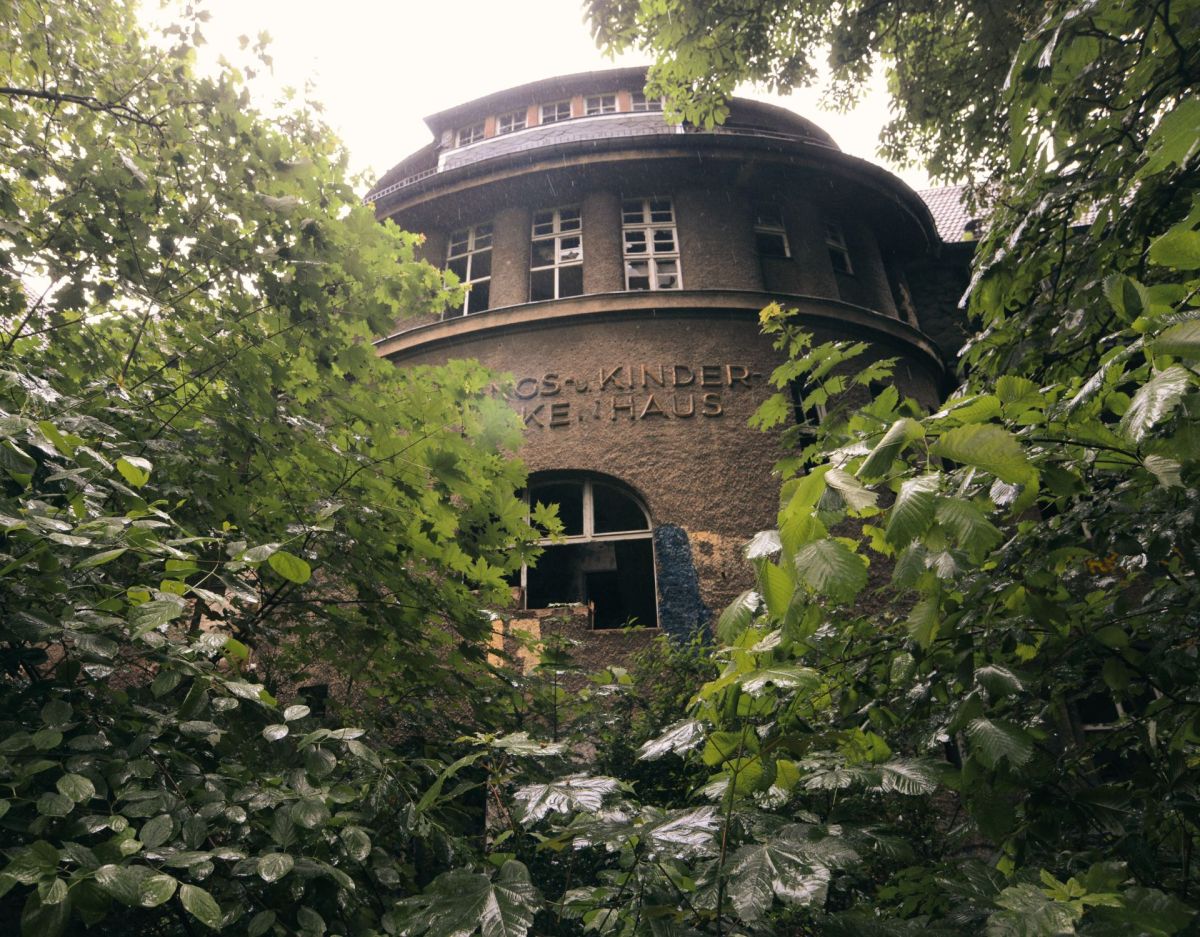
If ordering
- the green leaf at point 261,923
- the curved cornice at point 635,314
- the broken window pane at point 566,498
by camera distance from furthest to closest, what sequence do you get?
the curved cornice at point 635,314 < the broken window pane at point 566,498 < the green leaf at point 261,923

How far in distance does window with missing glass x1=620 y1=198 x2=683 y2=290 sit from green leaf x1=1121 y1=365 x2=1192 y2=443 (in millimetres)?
9533

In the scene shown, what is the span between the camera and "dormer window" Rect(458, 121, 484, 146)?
1561 cm

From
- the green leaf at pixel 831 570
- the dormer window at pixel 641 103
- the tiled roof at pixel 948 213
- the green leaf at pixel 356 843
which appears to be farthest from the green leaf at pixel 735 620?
the dormer window at pixel 641 103

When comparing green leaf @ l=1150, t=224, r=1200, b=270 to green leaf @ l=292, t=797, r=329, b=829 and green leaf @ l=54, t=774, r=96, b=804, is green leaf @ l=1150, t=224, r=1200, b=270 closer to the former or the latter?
green leaf @ l=292, t=797, r=329, b=829

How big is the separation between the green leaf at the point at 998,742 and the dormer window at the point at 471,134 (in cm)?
1639

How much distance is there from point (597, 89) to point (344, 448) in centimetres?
1400

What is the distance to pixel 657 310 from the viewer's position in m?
9.73

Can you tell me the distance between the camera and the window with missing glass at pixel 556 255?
1091 centimetres

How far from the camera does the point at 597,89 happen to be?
15.0 m

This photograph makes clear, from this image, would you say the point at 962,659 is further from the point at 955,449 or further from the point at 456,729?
the point at 456,729

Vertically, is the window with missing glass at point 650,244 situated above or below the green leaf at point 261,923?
above

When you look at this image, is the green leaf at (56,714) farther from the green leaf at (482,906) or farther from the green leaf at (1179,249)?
the green leaf at (1179,249)

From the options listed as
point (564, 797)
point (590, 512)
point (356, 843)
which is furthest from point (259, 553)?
point (590, 512)

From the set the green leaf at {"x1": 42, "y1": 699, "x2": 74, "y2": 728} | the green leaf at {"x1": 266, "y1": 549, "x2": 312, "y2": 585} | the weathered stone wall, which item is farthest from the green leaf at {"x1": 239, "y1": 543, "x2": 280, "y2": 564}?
the weathered stone wall
